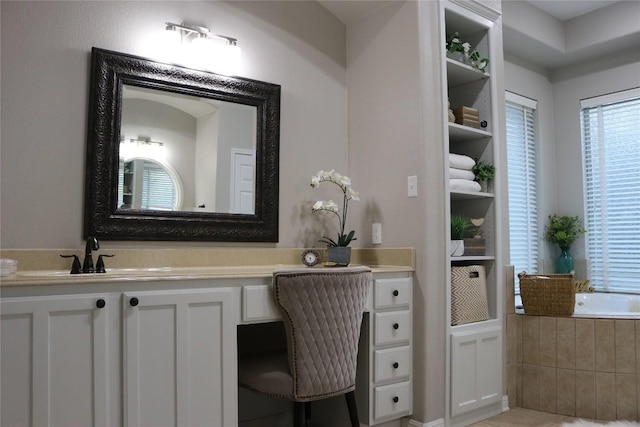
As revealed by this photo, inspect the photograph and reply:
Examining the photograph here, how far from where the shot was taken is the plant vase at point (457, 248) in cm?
294

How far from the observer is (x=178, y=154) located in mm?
2580

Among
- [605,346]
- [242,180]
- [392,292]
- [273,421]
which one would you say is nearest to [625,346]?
[605,346]

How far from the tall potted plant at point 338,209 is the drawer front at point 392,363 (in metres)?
0.52

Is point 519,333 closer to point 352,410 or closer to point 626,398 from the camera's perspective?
point 626,398

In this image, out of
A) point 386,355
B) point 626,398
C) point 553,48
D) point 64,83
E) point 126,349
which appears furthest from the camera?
point 553,48

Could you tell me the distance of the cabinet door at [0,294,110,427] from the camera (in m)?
1.69

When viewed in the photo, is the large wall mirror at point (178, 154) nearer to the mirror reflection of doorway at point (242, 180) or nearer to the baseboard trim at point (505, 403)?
the mirror reflection of doorway at point (242, 180)

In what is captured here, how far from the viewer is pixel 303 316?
2162 mm

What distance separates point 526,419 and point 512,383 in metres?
0.26

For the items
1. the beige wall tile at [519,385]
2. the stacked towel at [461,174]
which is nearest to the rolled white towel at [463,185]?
the stacked towel at [461,174]

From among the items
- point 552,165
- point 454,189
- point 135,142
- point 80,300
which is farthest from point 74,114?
point 552,165

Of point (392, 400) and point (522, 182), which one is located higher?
point (522, 182)

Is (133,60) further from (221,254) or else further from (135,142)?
(221,254)

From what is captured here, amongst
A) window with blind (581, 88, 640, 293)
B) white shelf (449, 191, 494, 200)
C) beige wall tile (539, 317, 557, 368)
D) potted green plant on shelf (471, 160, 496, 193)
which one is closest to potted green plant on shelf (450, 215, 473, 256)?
white shelf (449, 191, 494, 200)
